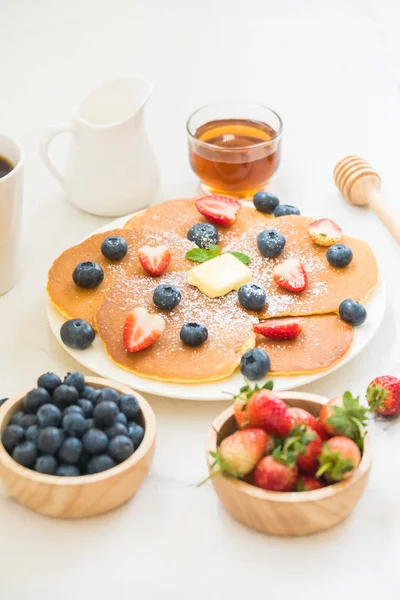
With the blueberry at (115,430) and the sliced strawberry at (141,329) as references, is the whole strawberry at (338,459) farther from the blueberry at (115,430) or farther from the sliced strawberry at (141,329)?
the sliced strawberry at (141,329)

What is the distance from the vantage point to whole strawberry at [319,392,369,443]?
1.42 meters

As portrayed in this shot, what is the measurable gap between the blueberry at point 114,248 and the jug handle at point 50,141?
0.32 m

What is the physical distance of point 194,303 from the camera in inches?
75.7

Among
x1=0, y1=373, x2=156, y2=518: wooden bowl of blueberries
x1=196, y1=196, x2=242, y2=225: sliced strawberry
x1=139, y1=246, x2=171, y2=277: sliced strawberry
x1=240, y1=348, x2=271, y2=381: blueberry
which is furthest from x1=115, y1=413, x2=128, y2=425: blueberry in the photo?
x1=196, y1=196, x2=242, y2=225: sliced strawberry

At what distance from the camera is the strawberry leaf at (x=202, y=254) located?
2.05m

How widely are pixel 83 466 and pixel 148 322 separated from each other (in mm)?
417

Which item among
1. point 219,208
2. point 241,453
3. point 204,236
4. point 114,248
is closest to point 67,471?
point 241,453

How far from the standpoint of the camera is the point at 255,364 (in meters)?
1.71

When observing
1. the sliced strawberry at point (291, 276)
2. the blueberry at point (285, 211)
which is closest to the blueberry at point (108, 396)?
the sliced strawberry at point (291, 276)

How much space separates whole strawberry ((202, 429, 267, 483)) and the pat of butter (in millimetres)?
565

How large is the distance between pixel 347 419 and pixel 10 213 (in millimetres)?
896

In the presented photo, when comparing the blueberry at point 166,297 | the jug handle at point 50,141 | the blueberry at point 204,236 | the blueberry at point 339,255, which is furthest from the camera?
the jug handle at point 50,141

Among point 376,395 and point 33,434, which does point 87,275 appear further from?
point 376,395

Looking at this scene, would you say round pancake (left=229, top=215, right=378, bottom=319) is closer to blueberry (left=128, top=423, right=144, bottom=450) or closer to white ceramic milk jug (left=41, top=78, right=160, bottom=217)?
white ceramic milk jug (left=41, top=78, right=160, bottom=217)
